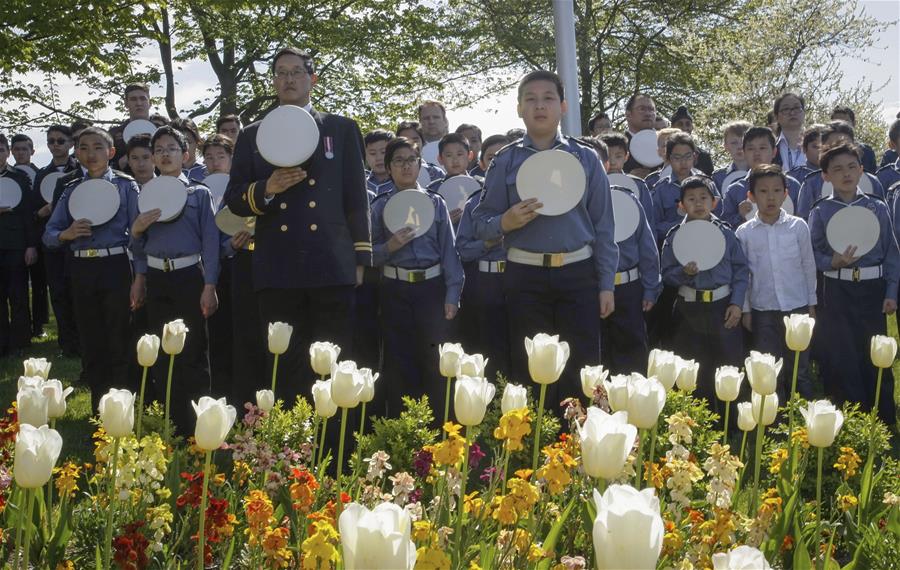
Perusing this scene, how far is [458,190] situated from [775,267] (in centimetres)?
233

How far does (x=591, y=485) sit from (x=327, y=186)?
2.81 m

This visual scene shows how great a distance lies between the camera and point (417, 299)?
258 inches

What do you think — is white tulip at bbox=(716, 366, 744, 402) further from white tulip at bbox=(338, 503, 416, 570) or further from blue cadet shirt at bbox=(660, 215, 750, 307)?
blue cadet shirt at bbox=(660, 215, 750, 307)

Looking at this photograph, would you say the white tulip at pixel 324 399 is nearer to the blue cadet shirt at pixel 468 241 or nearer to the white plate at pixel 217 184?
the blue cadet shirt at pixel 468 241

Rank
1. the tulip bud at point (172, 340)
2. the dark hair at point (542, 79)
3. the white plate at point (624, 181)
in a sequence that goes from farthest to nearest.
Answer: the white plate at point (624, 181) → the dark hair at point (542, 79) → the tulip bud at point (172, 340)

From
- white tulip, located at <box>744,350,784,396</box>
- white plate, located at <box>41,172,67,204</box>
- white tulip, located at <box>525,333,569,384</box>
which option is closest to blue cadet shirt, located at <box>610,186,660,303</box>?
white tulip, located at <box>744,350,784,396</box>

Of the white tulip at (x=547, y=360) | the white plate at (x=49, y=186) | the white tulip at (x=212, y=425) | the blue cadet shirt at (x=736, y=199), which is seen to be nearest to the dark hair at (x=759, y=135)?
the blue cadet shirt at (x=736, y=199)

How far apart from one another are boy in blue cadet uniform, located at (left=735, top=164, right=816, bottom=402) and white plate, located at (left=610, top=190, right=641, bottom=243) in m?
0.78

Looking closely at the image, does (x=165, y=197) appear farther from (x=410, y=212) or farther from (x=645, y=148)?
(x=645, y=148)

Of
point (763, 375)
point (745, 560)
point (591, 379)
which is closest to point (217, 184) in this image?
point (591, 379)

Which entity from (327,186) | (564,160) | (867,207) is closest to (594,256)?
(564,160)

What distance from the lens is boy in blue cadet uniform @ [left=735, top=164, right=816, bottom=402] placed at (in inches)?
269

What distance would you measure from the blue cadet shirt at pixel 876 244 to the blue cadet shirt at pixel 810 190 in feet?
1.92

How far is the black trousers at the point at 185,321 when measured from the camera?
6.48 m
